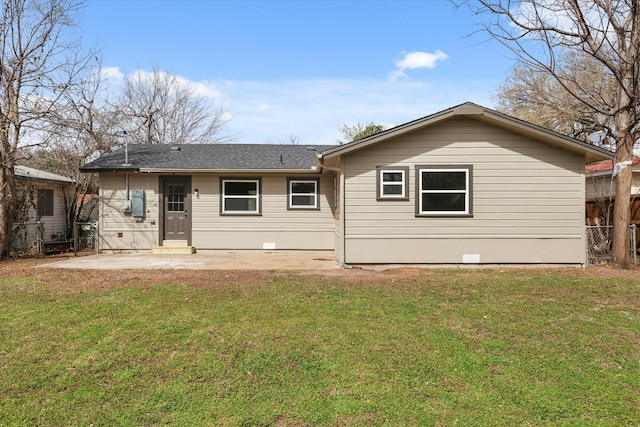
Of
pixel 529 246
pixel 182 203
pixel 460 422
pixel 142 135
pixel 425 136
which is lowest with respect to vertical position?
pixel 460 422

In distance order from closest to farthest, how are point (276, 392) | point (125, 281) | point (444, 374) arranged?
point (276, 392) < point (444, 374) < point (125, 281)

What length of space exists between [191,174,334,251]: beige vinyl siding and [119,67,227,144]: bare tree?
14355 millimetres

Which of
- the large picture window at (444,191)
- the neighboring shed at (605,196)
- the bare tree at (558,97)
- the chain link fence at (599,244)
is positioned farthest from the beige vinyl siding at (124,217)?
the bare tree at (558,97)

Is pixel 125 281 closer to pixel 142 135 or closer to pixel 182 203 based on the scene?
pixel 182 203

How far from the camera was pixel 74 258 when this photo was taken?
10.4 m

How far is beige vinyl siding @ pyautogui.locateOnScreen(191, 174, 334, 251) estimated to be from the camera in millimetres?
11727

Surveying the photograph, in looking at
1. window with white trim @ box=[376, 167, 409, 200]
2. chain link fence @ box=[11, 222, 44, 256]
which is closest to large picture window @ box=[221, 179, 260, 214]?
window with white trim @ box=[376, 167, 409, 200]

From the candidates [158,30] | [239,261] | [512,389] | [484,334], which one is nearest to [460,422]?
[512,389]

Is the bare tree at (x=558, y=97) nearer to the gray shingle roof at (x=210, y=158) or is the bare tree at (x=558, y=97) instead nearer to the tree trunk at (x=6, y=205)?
the gray shingle roof at (x=210, y=158)

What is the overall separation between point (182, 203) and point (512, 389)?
10.4 m

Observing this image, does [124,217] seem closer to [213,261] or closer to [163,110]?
[213,261]

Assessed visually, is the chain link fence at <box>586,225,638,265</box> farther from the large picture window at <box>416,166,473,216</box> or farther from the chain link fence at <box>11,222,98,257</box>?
the chain link fence at <box>11,222,98,257</box>

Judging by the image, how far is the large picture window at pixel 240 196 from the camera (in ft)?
38.7

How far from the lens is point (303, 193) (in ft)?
39.1
